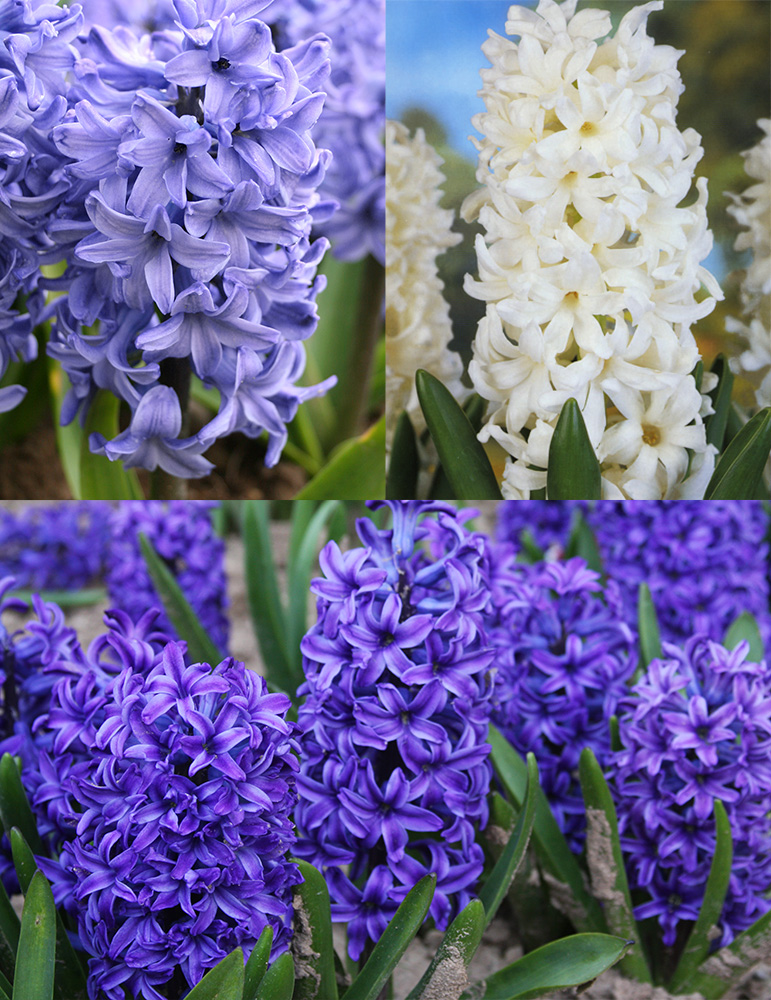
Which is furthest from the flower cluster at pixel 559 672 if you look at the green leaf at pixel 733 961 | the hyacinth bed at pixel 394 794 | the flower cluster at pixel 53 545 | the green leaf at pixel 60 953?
the flower cluster at pixel 53 545

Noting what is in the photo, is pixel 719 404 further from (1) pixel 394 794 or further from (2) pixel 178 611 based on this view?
(2) pixel 178 611

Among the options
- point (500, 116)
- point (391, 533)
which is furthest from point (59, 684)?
point (500, 116)

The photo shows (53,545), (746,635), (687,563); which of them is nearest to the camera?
(746,635)

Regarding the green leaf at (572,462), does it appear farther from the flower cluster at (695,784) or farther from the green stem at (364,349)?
the green stem at (364,349)

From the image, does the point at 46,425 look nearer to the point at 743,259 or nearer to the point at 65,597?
the point at 65,597

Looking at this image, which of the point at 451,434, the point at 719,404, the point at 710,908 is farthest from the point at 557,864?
the point at 719,404

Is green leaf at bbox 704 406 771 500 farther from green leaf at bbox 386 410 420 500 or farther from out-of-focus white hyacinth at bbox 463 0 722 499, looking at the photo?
green leaf at bbox 386 410 420 500
